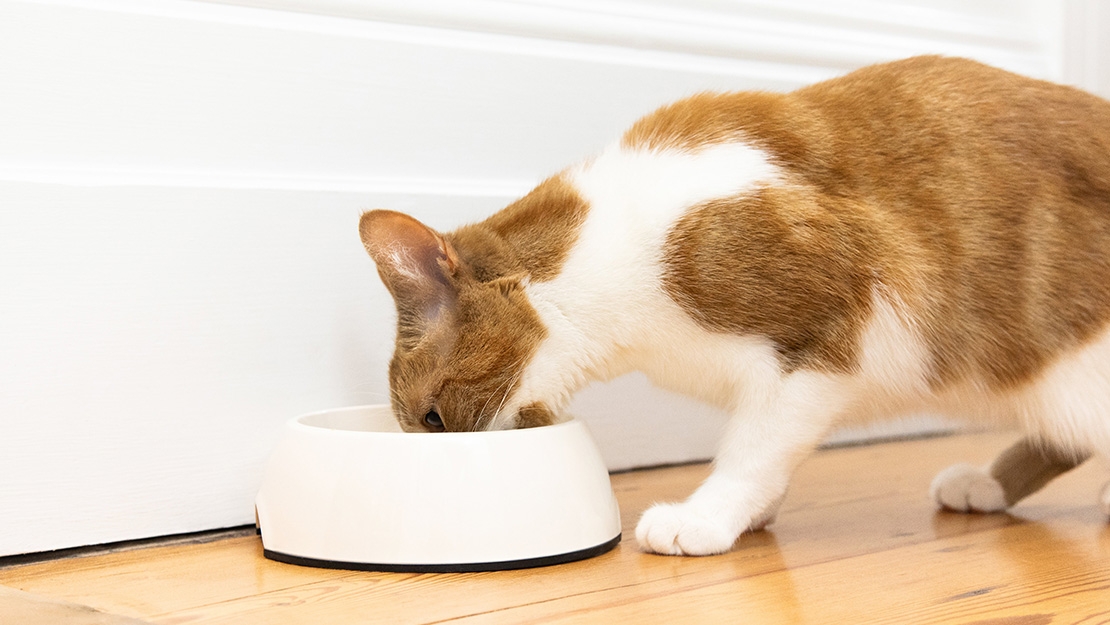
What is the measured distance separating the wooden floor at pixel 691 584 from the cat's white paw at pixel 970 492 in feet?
0.09

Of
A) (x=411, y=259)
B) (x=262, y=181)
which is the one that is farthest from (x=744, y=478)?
(x=262, y=181)

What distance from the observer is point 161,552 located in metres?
1.33

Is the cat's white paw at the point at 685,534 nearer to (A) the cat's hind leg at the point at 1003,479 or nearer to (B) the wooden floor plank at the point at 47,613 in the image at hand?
(A) the cat's hind leg at the point at 1003,479

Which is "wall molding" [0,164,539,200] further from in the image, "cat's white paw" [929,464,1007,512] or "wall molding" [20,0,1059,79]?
"cat's white paw" [929,464,1007,512]

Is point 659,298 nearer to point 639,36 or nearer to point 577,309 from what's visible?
point 577,309

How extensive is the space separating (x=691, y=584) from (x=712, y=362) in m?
0.32

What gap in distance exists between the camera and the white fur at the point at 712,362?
1304 millimetres

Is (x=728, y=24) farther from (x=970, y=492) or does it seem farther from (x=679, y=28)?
(x=970, y=492)

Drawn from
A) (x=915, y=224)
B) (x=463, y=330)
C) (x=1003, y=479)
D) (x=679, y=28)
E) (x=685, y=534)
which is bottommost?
(x=1003, y=479)

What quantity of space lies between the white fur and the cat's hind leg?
0.17 metres

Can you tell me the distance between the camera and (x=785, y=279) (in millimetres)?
1272

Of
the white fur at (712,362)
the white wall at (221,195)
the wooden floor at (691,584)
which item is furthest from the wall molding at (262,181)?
the wooden floor at (691,584)

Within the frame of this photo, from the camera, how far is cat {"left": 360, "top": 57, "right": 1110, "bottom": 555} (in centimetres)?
129

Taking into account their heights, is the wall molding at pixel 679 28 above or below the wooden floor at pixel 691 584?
above
